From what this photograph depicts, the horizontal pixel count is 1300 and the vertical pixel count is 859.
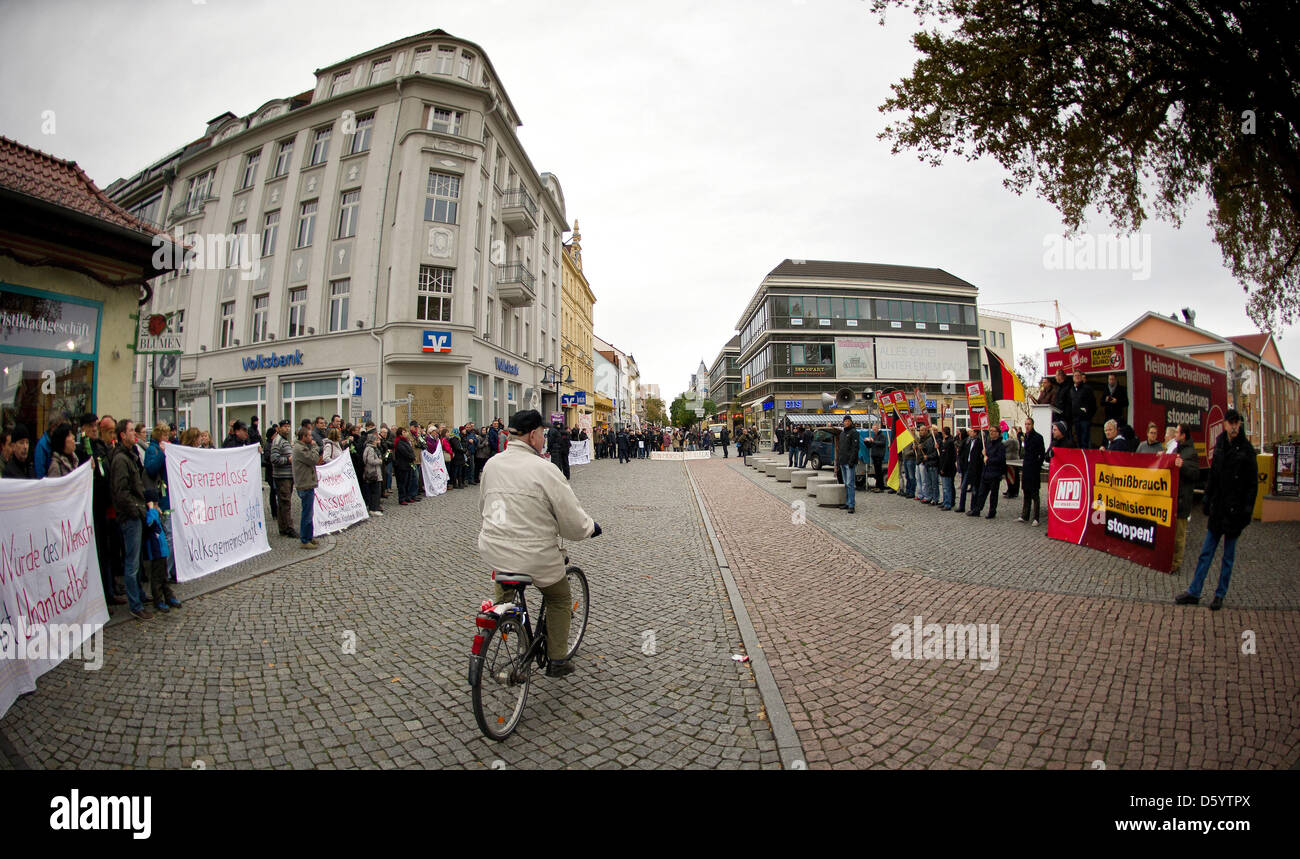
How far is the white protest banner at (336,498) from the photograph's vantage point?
829 centimetres

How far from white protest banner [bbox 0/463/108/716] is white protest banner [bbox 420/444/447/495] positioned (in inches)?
382

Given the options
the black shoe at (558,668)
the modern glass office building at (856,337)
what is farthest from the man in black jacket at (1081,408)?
the modern glass office building at (856,337)

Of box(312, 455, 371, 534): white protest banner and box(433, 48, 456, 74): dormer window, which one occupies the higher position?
box(433, 48, 456, 74): dormer window

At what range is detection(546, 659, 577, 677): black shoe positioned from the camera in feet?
11.6

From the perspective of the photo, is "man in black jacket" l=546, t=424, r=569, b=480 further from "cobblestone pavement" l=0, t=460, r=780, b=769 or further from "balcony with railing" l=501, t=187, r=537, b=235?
"balcony with railing" l=501, t=187, r=537, b=235

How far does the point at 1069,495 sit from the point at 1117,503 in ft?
2.92

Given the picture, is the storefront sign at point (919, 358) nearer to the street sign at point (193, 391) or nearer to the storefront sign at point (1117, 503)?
the storefront sign at point (1117, 503)

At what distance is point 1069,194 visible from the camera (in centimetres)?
759

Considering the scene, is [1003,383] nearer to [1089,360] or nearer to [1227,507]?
[1089,360]

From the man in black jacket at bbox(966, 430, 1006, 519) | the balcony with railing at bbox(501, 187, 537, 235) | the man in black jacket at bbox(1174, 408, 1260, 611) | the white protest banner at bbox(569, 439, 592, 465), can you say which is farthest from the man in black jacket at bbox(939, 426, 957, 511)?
the balcony with railing at bbox(501, 187, 537, 235)

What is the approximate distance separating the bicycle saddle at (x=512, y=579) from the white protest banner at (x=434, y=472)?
475 inches
